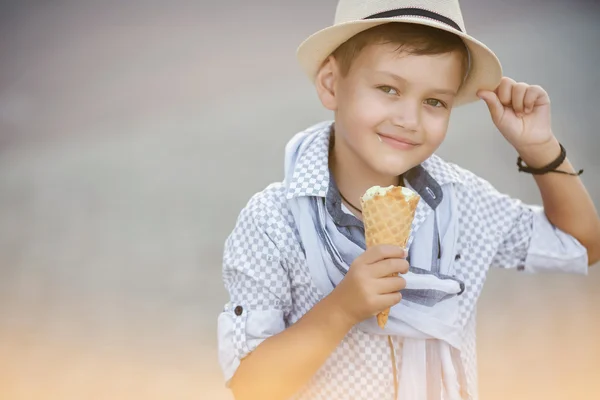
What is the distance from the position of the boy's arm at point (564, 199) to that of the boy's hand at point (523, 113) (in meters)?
0.02

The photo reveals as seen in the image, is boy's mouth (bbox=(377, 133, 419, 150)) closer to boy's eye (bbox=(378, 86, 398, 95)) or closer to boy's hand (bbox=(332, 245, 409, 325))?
boy's eye (bbox=(378, 86, 398, 95))

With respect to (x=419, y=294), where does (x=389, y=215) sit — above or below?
above

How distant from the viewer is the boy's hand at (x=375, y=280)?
3.88 feet

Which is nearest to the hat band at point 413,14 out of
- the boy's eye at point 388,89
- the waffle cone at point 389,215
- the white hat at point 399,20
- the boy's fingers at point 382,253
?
the white hat at point 399,20

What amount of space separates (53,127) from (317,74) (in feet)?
8.52

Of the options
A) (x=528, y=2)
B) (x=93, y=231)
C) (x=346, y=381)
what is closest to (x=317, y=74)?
(x=346, y=381)

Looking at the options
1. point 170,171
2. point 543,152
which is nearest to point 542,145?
point 543,152

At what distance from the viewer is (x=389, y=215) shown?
1.24 metres

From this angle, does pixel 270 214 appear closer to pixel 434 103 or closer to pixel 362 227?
pixel 362 227

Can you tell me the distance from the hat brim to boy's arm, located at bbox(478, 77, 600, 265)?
4cm

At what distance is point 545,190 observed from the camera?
1584mm

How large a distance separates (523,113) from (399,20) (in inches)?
16.7

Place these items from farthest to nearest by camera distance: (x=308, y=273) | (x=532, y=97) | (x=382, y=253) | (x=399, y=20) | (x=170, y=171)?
(x=170, y=171) → (x=532, y=97) → (x=308, y=273) → (x=399, y=20) → (x=382, y=253)

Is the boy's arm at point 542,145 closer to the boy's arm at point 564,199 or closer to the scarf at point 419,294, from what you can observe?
the boy's arm at point 564,199
